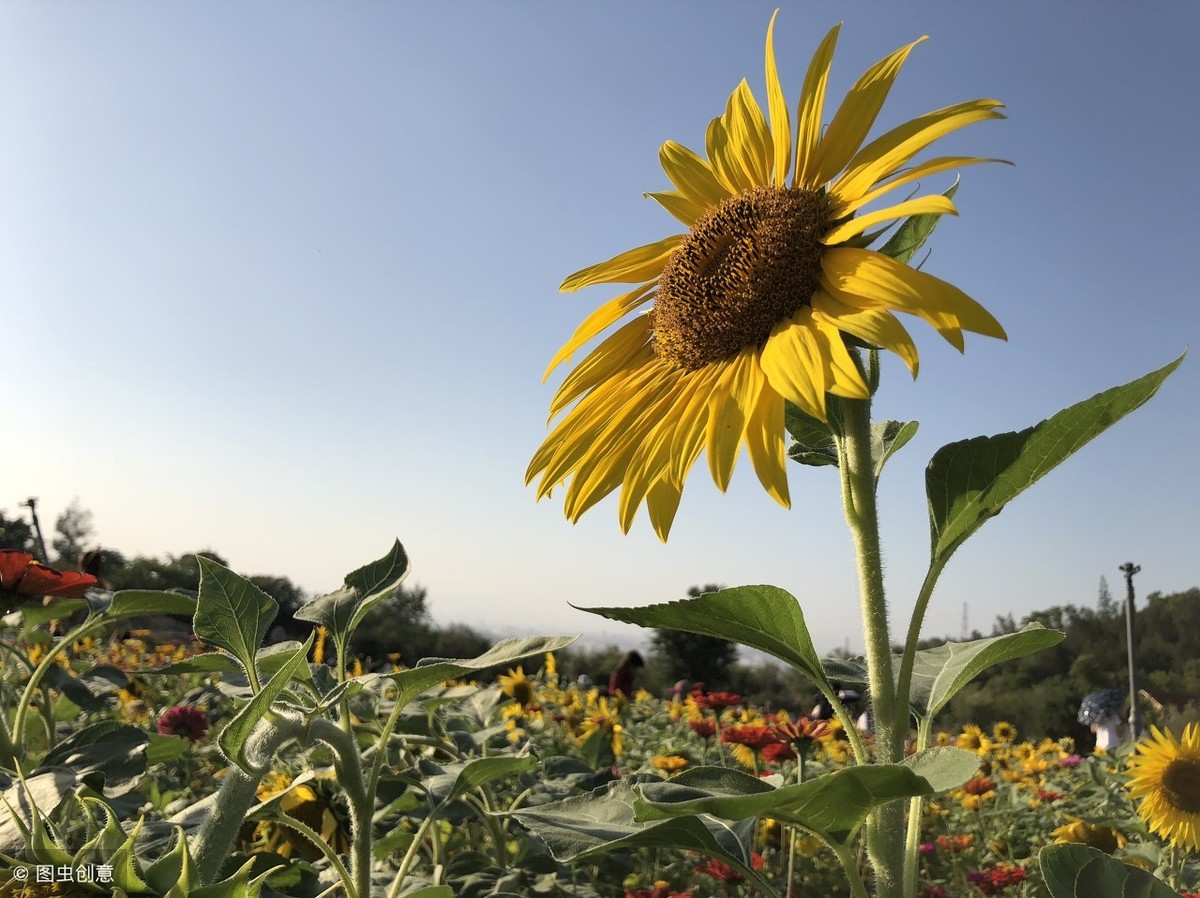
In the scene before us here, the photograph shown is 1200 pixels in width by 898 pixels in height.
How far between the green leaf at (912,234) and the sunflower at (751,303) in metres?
0.02

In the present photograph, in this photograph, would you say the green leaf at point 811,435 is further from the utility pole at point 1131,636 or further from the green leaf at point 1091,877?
the utility pole at point 1131,636

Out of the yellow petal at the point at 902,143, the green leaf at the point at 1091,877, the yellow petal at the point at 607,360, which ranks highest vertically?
the yellow petal at the point at 902,143

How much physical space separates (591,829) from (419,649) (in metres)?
12.4

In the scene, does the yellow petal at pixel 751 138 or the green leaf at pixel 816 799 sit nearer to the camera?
the green leaf at pixel 816 799

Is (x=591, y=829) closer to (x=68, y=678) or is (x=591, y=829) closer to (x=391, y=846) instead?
(x=391, y=846)

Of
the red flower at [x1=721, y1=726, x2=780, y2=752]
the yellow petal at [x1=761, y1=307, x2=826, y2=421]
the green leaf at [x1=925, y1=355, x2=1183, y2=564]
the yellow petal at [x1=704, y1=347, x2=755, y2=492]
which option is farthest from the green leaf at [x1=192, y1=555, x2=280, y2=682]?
the red flower at [x1=721, y1=726, x2=780, y2=752]

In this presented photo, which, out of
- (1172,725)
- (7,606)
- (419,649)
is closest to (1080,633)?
→ (419,649)

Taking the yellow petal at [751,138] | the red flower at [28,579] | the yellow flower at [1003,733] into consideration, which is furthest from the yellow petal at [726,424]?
the yellow flower at [1003,733]

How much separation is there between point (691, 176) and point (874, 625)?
2.58 ft

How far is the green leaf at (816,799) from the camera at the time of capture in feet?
2.23

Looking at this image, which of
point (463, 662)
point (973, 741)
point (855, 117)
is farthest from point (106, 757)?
point (973, 741)

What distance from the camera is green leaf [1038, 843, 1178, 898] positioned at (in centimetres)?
87

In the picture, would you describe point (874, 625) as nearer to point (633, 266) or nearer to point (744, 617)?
point (744, 617)

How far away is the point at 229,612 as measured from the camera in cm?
114
